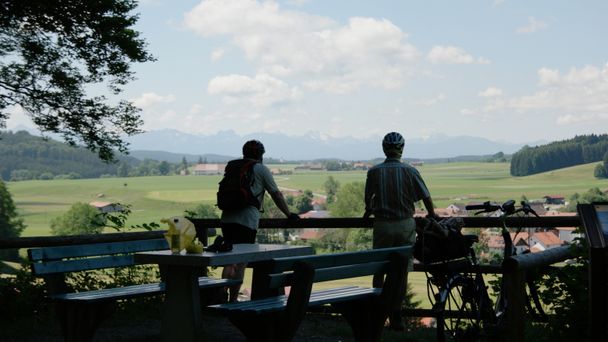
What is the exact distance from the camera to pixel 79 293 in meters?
6.27

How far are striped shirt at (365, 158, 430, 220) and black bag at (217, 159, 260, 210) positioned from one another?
989 millimetres

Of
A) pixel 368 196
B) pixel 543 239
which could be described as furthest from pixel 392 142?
pixel 543 239

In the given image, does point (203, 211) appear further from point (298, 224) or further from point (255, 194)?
point (255, 194)

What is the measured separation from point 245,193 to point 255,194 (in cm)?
12

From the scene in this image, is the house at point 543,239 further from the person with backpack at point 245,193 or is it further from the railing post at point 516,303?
the railing post at point 516,303

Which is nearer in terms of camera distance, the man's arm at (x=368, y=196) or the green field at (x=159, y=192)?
the man's arm at (x=368, y=196)

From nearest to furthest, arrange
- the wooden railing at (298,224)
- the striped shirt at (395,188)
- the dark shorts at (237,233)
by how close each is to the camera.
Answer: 1. the striped shirt at (395,188)
2. the dark shorts at (237,233)
3. the wooden railing at (298,224)

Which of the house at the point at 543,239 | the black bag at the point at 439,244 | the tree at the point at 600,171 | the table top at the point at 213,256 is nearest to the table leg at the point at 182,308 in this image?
the table top at the point at 213,256

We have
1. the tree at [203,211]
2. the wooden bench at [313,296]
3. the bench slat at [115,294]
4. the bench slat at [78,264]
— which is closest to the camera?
the wooden bench at [313,296]

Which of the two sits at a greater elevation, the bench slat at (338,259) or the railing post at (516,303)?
the bench slat at (338,259)

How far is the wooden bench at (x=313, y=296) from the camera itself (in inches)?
181

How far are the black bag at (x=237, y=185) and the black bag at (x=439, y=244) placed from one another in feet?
7.02

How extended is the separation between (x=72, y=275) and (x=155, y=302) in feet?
3.83

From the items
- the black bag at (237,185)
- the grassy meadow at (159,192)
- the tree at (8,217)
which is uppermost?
the black bag at (237,185)
